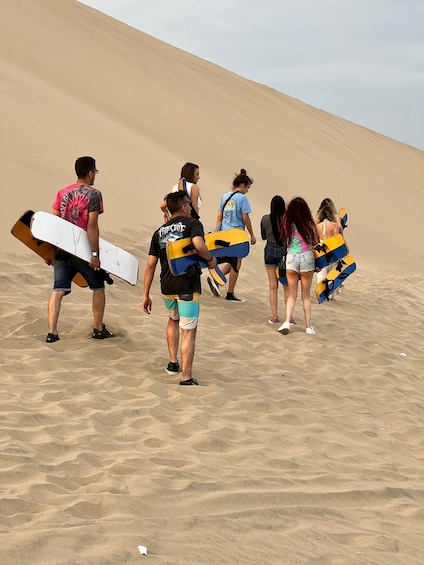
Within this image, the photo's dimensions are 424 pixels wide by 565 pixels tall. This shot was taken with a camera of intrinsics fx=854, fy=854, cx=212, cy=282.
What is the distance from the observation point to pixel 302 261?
8727 mm

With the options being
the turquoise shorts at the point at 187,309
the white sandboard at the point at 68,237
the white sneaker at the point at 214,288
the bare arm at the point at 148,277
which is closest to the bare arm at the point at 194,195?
the white sneaker at the point at 214,288

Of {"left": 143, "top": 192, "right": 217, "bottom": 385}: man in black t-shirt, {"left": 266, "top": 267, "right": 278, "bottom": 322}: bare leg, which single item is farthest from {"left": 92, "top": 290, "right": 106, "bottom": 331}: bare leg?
{"left": 266, "top": 267, "right": 278, "bottom": 322}: bare leg

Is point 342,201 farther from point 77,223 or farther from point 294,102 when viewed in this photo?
point 77,223

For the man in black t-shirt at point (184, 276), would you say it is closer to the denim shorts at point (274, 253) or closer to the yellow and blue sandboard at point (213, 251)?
the yellow and blue sandboard at point (213, 251)

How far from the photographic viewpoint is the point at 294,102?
38094 mm

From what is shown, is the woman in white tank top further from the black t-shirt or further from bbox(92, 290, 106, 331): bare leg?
the black t-shirt

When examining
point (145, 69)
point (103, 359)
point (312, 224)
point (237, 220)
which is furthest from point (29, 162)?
point (145, 69)

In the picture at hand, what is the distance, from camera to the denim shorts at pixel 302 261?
8719 millimetres

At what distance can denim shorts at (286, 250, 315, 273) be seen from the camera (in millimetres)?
8719

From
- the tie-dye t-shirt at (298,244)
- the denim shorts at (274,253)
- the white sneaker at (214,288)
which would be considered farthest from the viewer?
the white sneaker at (214,288)

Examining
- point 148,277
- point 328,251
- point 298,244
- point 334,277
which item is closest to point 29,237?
point 148,277

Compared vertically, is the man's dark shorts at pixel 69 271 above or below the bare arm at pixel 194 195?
below

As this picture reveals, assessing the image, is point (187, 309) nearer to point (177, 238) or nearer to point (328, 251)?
point (177, 238)

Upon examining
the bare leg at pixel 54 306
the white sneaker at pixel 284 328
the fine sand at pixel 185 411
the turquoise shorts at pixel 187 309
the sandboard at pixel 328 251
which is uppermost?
the sandboard at pixel 328 251
